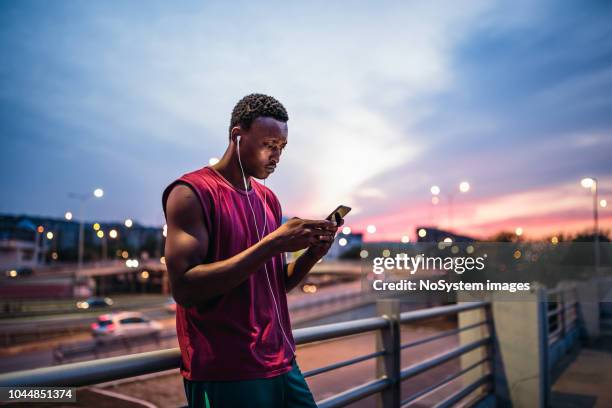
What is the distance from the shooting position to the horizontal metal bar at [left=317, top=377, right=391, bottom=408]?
277cm

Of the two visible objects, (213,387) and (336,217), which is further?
(336,217)

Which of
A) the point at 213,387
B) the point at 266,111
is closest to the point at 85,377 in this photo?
the point at 213,387

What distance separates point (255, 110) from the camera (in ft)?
6.03

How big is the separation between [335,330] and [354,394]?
0.50 metres

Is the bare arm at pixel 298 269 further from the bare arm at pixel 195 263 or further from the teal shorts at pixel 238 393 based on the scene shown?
the bare arm at pixel 195 263

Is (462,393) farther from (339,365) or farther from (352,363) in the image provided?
(339,365)

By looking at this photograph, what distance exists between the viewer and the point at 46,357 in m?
23.6

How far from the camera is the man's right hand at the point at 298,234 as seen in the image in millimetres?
1504

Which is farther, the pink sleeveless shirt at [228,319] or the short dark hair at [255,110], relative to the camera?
the short dark hair at [255,110]

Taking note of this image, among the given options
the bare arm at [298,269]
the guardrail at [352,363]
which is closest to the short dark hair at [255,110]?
the bare arm at [298,269]

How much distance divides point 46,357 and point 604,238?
118 ft

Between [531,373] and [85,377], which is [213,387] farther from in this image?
[531,373]

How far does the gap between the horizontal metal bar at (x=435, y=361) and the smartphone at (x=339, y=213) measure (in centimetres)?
224

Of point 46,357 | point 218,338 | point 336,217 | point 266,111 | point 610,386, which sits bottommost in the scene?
point 46,357
